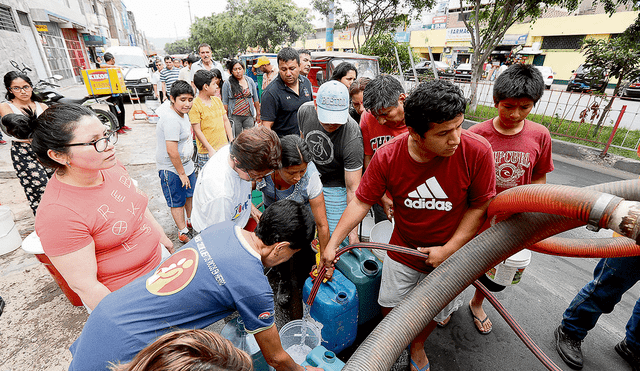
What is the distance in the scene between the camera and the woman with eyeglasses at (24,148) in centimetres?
321

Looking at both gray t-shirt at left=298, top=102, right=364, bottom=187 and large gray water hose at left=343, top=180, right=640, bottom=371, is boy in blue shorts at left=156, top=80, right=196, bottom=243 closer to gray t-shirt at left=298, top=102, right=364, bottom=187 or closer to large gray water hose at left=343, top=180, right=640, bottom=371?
gray t-shirt at left=298, top=102, right=364, bottom=187

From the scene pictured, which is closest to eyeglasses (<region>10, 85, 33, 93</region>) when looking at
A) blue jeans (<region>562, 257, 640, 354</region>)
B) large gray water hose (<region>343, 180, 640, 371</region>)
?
large gray water hose (<region>343, 180, 640, 371</region>)

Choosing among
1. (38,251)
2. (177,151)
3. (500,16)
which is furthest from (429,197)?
(500,16)

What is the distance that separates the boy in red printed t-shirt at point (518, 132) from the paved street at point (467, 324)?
1.38m

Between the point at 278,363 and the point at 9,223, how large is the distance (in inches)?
152

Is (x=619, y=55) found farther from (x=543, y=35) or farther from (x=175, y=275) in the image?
(x=543, y=35)

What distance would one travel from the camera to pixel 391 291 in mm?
2041

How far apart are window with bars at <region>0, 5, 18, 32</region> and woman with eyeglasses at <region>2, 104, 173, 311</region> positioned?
13.7 metres

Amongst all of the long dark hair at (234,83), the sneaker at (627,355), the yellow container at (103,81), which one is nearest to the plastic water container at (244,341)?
the sneaker at (627,355)

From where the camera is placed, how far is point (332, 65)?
7.90 metres

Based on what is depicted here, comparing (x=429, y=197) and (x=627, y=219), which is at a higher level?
(x=627, y=219)

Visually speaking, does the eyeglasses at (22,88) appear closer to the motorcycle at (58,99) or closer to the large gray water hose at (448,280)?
the motorcycle at (58,99)

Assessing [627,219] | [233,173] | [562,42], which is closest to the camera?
[627,219]

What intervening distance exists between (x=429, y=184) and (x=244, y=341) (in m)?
1.49
